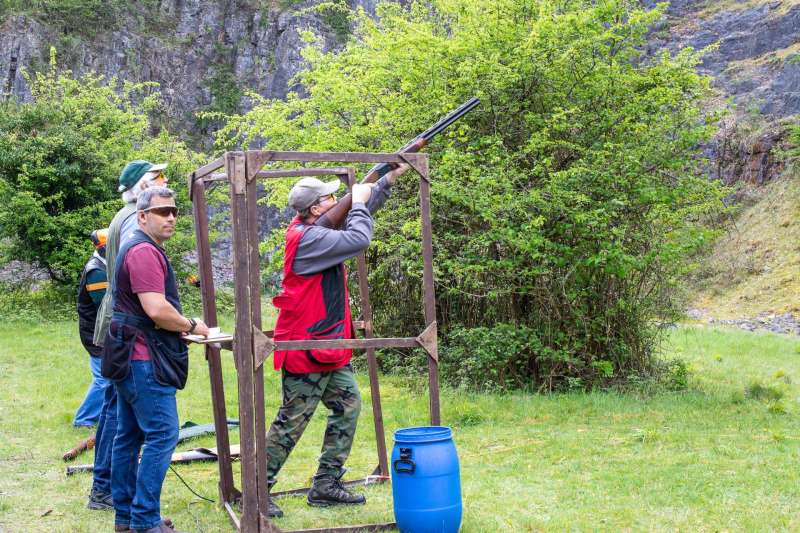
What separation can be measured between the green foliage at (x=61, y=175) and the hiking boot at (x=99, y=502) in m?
14.0

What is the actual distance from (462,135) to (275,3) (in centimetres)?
4475

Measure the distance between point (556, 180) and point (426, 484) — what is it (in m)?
5.86

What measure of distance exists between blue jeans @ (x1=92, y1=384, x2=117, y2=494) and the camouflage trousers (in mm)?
1167

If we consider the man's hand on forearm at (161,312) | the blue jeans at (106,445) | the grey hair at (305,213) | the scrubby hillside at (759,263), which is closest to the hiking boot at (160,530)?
the blue jeans at (106,445)

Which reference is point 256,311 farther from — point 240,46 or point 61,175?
point 240,46

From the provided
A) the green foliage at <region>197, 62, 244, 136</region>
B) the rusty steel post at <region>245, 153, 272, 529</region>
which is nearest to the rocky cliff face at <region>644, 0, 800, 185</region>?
the green foliage at <region>197, 62, 244, 136</region>

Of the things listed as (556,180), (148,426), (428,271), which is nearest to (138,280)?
(148,426)

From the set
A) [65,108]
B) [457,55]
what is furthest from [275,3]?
[457,55]

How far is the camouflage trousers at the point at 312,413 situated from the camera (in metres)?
5.25

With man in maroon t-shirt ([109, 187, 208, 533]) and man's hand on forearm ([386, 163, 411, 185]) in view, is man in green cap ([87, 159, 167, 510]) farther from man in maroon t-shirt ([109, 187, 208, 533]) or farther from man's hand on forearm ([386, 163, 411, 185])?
man's hand on forearm ([386, 163, 411, 185])

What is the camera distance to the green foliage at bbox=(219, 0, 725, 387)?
9.96 metres

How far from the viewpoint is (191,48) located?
2009 inches

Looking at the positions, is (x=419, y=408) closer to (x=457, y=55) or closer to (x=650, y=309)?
(x=650, y=309)

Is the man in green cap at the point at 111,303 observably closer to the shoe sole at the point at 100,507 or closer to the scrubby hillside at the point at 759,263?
the shoe sole at the point at 100,507
